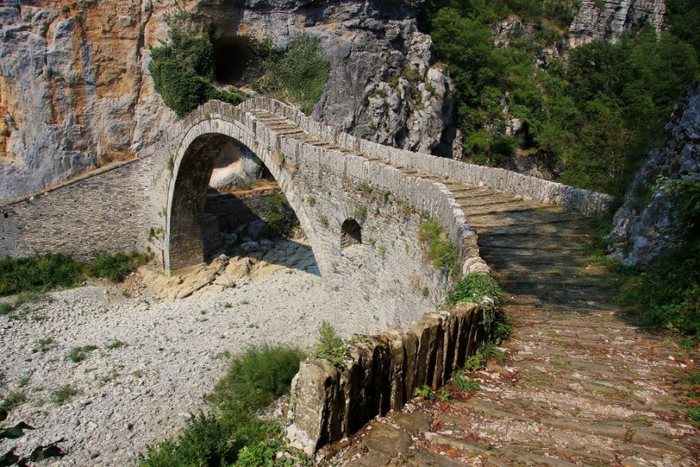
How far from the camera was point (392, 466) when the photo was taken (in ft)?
9.59

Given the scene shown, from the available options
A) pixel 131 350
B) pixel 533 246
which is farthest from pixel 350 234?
pixel 131 350

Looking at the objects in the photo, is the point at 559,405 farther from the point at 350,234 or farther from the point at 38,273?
the point at 38,273

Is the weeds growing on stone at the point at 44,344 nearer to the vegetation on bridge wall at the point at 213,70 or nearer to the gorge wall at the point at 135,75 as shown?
the gorge wall at the point at 135,75

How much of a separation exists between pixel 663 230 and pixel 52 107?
2033 cm

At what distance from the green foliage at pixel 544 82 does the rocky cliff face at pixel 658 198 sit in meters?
15.2

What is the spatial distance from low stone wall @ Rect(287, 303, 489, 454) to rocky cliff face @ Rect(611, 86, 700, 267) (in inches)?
124

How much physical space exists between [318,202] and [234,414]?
14.5ft

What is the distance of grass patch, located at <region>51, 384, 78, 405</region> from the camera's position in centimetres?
1063

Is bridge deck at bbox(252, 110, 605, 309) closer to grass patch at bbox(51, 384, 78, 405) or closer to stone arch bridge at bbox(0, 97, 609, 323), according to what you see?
stone arch bridge at bbox(0, 97, 609, 323)

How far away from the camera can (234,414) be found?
9.13m

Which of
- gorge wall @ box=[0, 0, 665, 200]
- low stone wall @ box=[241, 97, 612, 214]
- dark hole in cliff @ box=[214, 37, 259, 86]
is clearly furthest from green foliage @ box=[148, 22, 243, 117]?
low stone wall @ box=[241, 97, 612, 214]

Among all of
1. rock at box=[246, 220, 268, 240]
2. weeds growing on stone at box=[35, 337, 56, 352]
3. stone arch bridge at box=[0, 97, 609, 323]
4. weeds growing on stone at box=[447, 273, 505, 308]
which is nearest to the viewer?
weeds growing on stone at box=[447, 273, 505, 308]

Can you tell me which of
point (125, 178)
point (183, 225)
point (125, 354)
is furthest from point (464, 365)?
point (125, 178)

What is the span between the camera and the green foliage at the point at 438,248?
654 centimetres
